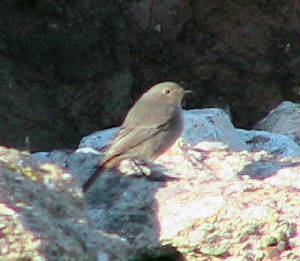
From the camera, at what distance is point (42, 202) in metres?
6.00

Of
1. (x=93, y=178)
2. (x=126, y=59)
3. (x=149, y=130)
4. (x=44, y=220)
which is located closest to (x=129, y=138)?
(x=149, y=130)

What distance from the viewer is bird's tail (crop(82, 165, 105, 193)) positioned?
6930 mm

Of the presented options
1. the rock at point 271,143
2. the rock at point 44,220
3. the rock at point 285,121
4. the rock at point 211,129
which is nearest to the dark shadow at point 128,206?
the rock at point 44,220

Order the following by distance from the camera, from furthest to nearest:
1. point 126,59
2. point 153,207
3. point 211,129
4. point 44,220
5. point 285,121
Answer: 1. point 126,59
2. point 285,121
3. point 211,129
4. point 153,207
5. point 44,220

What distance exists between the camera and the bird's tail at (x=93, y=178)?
273 inches

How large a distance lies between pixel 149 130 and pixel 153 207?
5.00ft

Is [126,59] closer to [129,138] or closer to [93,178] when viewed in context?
[129,138]

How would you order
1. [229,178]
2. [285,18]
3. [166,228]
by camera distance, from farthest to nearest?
[285,18] → [229,178] → [166,228]

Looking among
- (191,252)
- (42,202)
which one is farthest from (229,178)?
(42,202)

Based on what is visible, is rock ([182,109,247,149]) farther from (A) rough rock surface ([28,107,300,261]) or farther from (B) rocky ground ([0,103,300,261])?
(A) rough rock surface ([28,107,300,261])

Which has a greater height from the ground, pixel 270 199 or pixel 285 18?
pixel 285 18

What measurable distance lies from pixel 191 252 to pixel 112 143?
68.5 inches

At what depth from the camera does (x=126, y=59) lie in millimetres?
11227

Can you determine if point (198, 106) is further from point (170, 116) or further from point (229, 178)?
point (229, 178)
